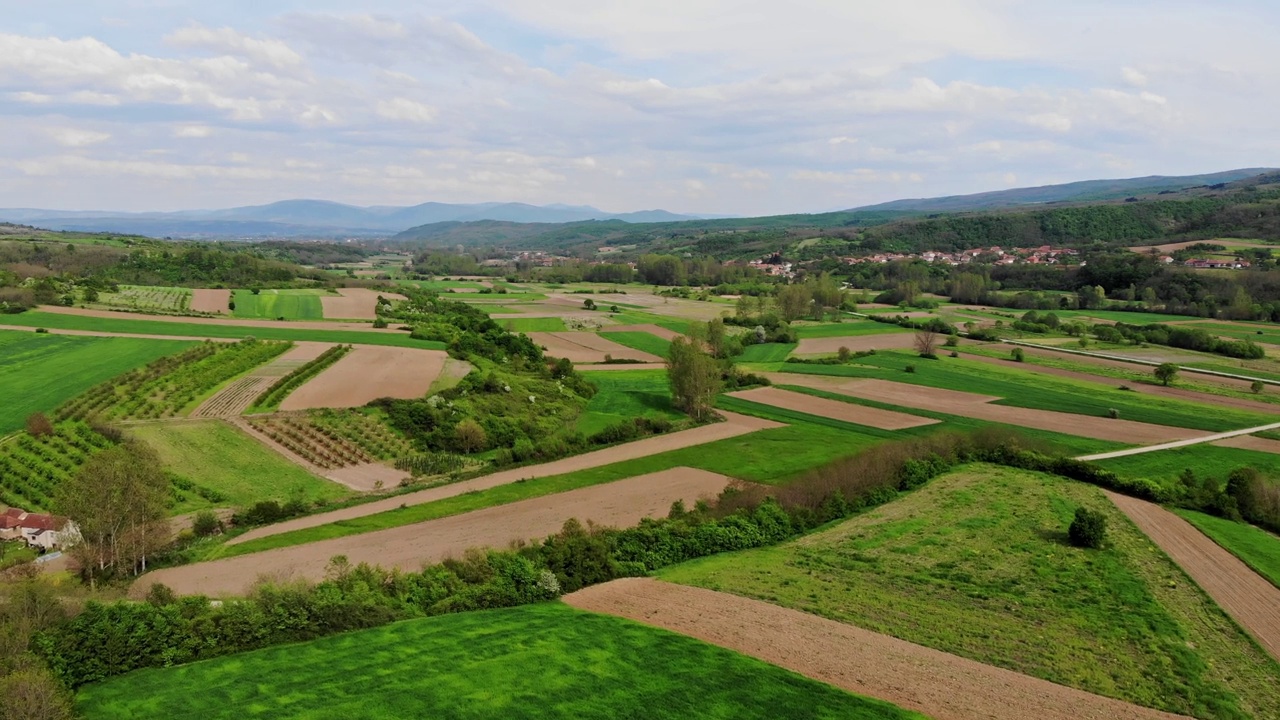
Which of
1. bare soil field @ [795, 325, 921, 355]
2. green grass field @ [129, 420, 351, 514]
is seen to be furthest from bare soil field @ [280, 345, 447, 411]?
bare soil field @ [795, 325, 921, 355]

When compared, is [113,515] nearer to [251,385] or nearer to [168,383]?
[168,383]

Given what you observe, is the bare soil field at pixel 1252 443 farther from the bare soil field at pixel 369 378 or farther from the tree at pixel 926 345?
the bare soil field at pixel 369 378

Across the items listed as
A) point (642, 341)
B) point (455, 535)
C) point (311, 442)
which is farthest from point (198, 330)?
point (455, 535)

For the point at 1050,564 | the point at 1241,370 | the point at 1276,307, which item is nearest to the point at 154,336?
the point at 1050,564

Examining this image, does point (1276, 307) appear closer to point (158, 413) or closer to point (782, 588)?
point (782, 588)

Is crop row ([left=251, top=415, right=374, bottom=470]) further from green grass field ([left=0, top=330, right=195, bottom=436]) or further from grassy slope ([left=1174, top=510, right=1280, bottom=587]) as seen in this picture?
grassy slope ([left=1174, top=510, right=1280, bottom=587])
